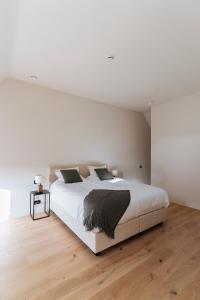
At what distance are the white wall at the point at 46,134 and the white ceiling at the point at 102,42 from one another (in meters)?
0.42

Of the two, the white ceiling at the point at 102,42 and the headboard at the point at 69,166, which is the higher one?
the white ceiling at the point at 102,42

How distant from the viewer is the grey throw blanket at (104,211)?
76.9 inches

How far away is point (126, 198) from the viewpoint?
234 centimetres

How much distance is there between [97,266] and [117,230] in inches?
19.0

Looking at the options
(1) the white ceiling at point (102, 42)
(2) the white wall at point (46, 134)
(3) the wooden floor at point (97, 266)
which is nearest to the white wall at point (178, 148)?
(1) the white ceiling at point (102, 42)

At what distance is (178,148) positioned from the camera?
3951 mm

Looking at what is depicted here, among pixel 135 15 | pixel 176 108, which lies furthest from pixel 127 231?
pixel 176 108

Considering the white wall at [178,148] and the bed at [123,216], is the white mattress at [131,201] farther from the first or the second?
the white wall at [178,148]

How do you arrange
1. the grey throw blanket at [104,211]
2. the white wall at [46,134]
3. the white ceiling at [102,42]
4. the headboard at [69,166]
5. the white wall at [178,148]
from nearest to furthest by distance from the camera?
the white ceiling at [102,42]
the grey throw blanket at [104,211]
the white wall at [46,134]
the headboard at [69,166]
the white wall at [178,148]

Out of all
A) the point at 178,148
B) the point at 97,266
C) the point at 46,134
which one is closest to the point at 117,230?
the point at 97,266

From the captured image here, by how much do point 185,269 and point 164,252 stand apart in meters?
0.31

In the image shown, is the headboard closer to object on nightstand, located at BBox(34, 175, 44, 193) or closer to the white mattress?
object on nightstand, located at BBox(34, 175, 44, 193)

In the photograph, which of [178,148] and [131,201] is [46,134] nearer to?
→ [131,201]

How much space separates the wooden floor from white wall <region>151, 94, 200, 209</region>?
4.42 ft
